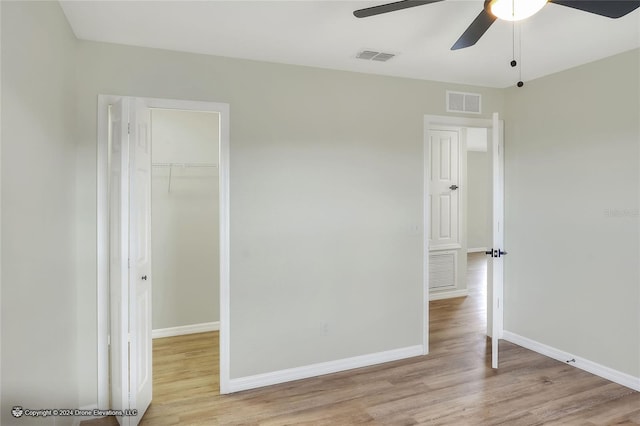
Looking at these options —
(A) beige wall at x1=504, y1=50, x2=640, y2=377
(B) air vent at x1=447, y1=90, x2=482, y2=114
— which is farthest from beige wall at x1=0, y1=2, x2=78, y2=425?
(A) beige wall at x1=504, y1=50, x2=640, y2=377

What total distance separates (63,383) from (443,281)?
15.7 feet

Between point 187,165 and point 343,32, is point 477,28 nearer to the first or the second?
point 343,32

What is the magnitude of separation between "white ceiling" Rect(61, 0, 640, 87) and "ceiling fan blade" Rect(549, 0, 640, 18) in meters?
0.62

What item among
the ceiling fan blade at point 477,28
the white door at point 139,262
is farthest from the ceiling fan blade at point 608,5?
the white door at point 139,262

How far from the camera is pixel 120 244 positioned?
2539 millimetres

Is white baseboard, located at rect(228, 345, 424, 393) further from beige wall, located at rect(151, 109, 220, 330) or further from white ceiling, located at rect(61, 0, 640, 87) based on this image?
white ceiling, located at rect(61, 0, 640, 87)

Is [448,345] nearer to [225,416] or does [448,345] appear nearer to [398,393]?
[398,393]

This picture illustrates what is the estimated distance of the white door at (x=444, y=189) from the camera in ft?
19.0

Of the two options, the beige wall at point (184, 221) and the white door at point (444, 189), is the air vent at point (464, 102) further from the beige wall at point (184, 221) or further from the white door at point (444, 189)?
the beige wall at point (184, 221)

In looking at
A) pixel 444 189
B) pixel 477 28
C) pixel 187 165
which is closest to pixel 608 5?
pixel 477 28

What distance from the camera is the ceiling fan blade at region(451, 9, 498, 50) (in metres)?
1.89

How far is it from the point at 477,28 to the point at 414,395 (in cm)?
248

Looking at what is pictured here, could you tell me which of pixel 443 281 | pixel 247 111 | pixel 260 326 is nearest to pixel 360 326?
pixel 260 326

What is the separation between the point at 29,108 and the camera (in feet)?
5.67
